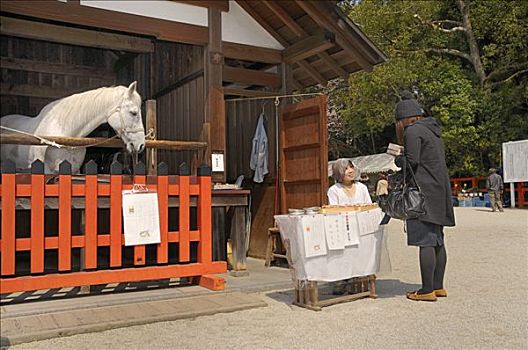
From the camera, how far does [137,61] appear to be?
29.5 feet

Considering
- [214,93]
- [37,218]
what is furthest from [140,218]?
[214,93]

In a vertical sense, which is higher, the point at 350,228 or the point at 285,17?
the point at 285,17

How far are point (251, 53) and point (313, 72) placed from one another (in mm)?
1168

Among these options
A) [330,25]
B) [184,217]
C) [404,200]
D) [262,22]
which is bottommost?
[184,217]

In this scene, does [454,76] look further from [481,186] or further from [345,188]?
[345,188]

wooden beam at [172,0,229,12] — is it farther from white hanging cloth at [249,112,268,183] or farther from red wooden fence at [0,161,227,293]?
red wooden fence at [0,161,227,293]

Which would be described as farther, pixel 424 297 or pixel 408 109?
pixel 408 109

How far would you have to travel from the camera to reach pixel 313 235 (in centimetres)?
457

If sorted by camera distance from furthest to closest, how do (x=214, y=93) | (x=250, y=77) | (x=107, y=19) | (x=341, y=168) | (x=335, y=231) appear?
1. (x=250, y=77)
2. (x=214, y=93)
3. (x=107, y=19)
4. (x=341, y=168)
5. (x=335, y=231)

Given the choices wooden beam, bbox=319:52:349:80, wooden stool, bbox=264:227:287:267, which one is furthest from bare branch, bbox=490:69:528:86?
wooden stool, bbox=264:227:287:267

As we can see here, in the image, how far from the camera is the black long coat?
16.0 ft

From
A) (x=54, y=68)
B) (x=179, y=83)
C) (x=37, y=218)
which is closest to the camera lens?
(x=37, y=218)

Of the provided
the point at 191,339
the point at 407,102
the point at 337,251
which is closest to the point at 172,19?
the point at 407,102

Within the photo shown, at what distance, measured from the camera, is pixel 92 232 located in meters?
4.88
